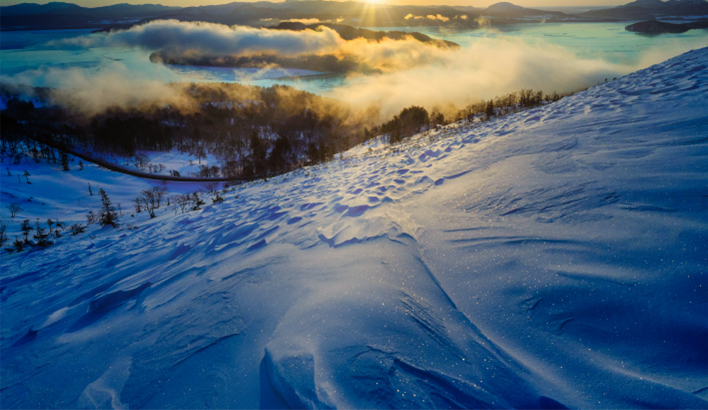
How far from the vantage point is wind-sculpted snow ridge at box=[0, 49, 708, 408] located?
1807 millimetres

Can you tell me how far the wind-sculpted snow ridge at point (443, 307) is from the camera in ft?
5.93

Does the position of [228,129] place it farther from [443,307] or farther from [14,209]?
[443,307]

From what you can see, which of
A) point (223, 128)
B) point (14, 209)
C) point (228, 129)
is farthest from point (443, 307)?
point (223, 128)

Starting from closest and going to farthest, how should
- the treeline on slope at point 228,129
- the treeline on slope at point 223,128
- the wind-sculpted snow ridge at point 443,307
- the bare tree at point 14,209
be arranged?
1. the wind-sculpted snow ridge at point 443,307
2. the bare tree at point 14,209
3. the treeline on slope at point 228,129
4. the treeline on slope at point 223,128

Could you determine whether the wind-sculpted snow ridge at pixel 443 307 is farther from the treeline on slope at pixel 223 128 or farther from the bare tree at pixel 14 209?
the treeline on slope at pixel 223 128

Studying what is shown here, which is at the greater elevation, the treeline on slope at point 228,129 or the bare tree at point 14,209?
the treeline on slope at point 228,129

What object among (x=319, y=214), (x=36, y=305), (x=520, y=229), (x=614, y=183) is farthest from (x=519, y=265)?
(x=36, y=305)

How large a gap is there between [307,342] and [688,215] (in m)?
3.61

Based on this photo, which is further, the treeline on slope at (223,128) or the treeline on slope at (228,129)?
the treeline on slope at (223,128)

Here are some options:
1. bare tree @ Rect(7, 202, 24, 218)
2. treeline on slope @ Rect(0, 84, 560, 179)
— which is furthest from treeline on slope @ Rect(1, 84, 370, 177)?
bare tree @ Rect(7, 202, 24, 218)

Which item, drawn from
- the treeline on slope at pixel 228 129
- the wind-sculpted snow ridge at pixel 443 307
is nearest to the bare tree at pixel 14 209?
the treeline on slope at pixel 228 129

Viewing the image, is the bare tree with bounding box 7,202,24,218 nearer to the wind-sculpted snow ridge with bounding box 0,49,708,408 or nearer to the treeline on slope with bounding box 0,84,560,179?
the treeline on slope with bounding box 0,84,560,179

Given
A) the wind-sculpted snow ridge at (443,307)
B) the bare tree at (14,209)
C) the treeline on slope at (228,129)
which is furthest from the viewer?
the treeline on slope at (228,129)

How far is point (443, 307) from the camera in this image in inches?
96.7
